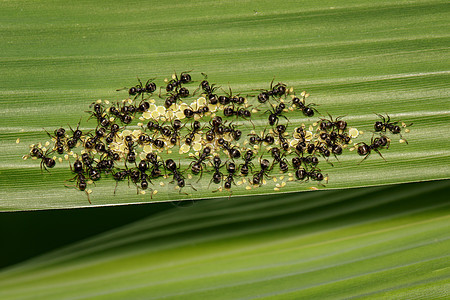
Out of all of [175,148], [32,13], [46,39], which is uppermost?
[32,13]

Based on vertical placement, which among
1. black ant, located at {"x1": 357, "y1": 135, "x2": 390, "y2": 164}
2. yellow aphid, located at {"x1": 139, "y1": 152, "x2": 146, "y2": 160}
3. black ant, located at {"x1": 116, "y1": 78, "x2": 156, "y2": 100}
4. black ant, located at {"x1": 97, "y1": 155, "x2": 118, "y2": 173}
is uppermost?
black ant, located at {"x1": 116, "y1": 78, "x2": 156, "y2": 100}

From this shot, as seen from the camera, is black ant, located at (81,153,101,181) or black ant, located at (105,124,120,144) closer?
black ant, located at (81,153,101,181)

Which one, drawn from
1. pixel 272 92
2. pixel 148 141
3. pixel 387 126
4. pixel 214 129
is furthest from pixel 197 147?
pixel 387 126

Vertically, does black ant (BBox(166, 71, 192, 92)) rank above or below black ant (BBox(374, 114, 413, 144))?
above

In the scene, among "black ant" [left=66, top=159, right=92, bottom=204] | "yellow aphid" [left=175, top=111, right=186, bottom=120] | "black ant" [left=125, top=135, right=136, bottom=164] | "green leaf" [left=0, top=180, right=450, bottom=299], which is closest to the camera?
"green leaf" [left=0, top=180, right=450, bottom=299]

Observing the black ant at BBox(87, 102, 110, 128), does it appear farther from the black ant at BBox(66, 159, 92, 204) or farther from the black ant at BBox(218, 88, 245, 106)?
the black ant at BBox(218, 88, 245, 106)

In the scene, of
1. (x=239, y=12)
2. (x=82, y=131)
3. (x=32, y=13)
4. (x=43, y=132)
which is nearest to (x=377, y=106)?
(x=239, y=12)

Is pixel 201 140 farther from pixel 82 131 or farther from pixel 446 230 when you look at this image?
pixel 446 230

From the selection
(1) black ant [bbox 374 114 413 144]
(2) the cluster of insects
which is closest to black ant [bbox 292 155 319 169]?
(2) the cluster of insects
